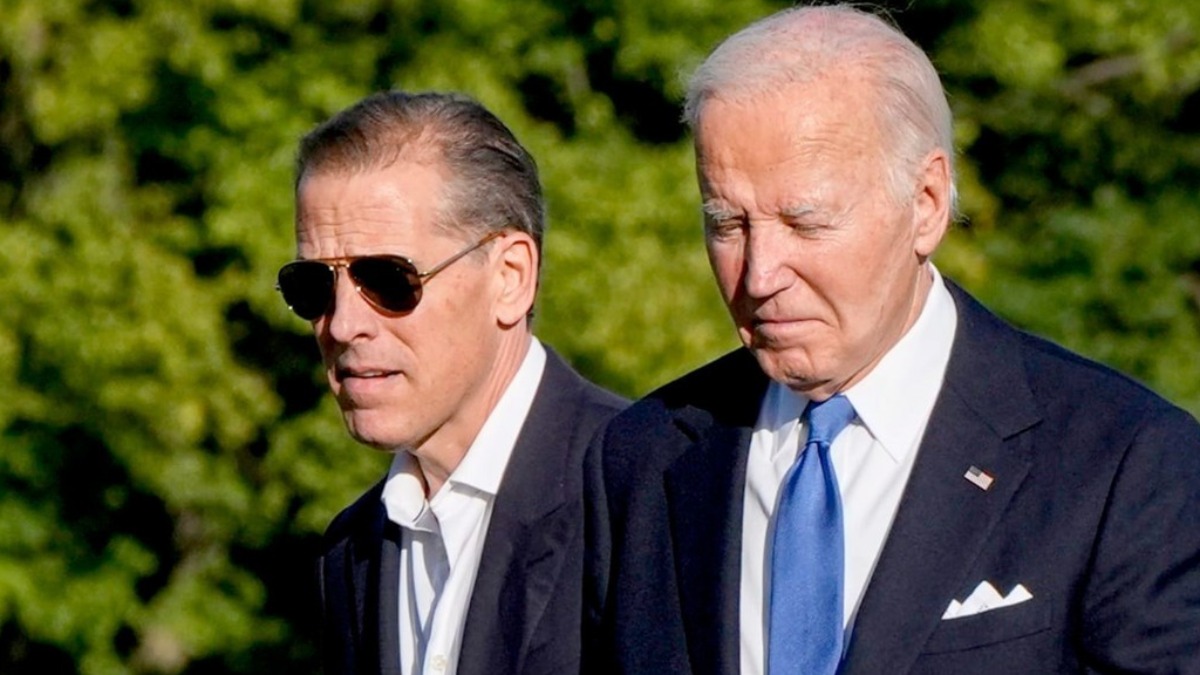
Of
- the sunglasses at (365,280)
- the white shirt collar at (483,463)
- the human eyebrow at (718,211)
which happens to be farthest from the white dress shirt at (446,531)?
the human eyebrow at (718,211)

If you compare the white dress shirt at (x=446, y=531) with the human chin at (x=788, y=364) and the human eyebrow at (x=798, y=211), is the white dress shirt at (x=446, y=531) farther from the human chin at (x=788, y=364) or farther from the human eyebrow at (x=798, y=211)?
the human eyebrow at (x=798, y=211)

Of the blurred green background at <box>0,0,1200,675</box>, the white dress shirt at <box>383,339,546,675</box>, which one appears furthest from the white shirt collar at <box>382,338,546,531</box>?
the blurred green background at <box>0,0,1200,675</box>

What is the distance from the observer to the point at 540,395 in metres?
4.33

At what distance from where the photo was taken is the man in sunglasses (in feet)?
13.3

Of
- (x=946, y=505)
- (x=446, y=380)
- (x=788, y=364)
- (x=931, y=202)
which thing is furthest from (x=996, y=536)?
(x=446, y=380)

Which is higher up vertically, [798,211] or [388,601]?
[798,211]

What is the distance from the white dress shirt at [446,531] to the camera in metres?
4.17

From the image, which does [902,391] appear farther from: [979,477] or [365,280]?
[365,280]

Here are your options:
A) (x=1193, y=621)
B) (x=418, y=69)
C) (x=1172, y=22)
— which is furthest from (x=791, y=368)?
(x=1172, y=22)

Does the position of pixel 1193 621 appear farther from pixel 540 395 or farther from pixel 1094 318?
pixel 1094 318

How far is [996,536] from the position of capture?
341 cm

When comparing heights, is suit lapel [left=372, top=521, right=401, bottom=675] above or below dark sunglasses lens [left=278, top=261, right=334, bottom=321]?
below

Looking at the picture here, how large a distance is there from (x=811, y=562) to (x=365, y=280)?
98 cm

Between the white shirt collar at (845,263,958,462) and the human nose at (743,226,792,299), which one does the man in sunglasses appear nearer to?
the white shirt collar at (845,263,958,462)
